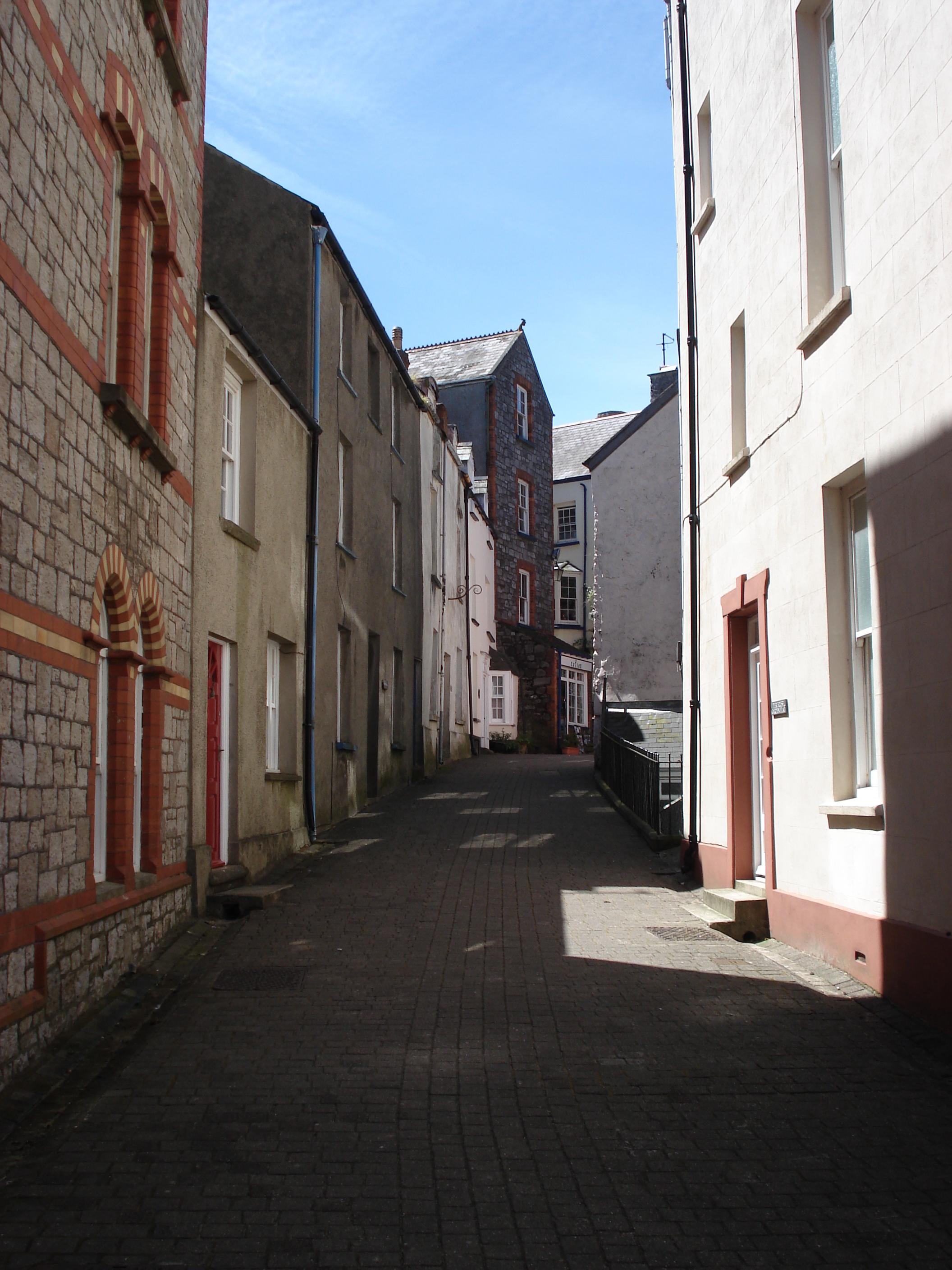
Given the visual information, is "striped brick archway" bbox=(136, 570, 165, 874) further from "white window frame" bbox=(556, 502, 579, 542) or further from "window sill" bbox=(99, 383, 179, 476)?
"white window frame" bbox=(556, 502, 579, 542)

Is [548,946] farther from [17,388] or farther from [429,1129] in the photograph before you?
[17,388]

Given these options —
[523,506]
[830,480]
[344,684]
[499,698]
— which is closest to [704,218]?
[830,480]

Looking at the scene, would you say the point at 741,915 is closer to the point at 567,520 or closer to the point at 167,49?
the point at 167,49

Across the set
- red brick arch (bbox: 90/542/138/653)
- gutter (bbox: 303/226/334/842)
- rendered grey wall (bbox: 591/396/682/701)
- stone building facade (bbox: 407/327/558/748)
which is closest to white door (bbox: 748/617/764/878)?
red brick arch (bbox: 90/542/138/653)

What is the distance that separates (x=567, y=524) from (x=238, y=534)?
3524 cm

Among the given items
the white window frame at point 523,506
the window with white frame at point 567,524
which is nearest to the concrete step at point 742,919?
the white window frame at point 523,506

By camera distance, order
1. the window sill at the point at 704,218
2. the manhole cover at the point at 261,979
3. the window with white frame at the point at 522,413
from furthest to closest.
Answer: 1. the window with white frame at the point at 522,413
2. the window sill at the point at 704,218
3. the manhole cover at the point at 261,979

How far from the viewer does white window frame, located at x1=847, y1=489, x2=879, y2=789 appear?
8125 millimetres

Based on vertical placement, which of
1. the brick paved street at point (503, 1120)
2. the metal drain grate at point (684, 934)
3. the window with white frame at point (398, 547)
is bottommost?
the brick paved street at point (503, 1120)

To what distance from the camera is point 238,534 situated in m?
11.9

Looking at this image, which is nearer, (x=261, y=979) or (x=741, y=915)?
(x=261, y=979)

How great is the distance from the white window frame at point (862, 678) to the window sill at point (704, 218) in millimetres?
5125

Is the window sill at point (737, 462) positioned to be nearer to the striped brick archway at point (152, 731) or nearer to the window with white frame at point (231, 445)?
the window with white frame at point (231, 445)

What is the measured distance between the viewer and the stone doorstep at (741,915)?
32.1 feet
